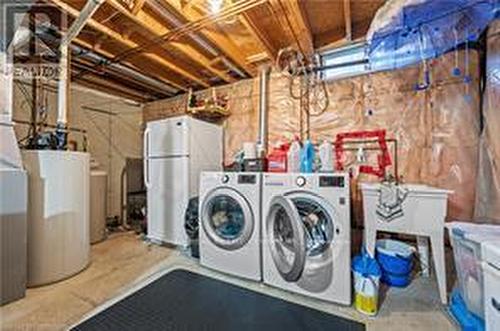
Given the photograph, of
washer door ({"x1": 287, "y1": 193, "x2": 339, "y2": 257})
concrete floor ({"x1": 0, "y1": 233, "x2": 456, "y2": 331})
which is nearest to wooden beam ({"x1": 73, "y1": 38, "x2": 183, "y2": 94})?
concrete floor ({"x1": 0, "y1": 233, "x2": 456, "y2": 331})

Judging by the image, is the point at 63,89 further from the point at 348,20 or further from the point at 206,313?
the point at 348,20

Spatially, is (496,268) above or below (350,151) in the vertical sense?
below

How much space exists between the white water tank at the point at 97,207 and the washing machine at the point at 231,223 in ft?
5.52

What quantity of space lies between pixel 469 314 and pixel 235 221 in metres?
1.81

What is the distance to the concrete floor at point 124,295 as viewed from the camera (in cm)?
163

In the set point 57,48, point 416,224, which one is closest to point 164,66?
point 57,48

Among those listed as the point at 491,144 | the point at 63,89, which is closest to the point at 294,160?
the point at 491,144

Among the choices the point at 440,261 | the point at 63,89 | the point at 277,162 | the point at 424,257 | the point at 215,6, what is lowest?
the point at 424,257

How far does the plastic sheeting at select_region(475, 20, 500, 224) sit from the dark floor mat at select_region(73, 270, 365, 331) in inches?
64.9

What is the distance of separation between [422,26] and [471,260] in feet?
5.50

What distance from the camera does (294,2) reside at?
6.92 feet

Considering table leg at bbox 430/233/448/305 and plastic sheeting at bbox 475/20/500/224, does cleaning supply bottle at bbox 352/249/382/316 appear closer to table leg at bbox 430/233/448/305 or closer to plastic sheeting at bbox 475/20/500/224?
table leg at bbox 430/233/448/305

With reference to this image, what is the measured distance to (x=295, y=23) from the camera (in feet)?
8.07

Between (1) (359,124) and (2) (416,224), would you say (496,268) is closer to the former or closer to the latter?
(2) (416,224)
